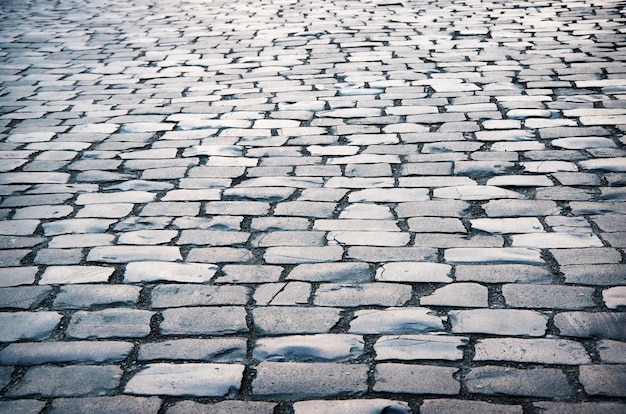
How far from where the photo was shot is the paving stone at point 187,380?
2209mm

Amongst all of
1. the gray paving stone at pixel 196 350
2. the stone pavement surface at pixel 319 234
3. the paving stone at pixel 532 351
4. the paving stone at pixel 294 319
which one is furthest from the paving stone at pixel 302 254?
the paving stone at pixel 532 351

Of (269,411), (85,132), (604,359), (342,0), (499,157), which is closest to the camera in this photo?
(269,411)

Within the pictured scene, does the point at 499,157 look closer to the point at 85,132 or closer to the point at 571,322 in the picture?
the point at 571,322

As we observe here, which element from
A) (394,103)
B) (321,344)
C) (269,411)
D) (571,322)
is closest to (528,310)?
(571,322)

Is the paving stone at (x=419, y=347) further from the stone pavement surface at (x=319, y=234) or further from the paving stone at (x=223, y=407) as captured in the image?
the paving stone at (x=223, y=407)

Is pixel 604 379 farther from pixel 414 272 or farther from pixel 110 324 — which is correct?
pixel 110 324

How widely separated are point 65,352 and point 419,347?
121 cm

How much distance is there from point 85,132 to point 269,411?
3.17 m

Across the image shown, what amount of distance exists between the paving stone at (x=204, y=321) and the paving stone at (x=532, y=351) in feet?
2.75

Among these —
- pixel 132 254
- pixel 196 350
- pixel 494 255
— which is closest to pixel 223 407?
pixel 196 350

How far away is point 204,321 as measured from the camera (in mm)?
2572

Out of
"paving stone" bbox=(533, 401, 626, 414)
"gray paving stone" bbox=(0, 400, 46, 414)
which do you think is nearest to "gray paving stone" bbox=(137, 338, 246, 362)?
"gray paving stone" bbox=(0, 400, 46, 414)

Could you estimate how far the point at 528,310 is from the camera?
255 cm

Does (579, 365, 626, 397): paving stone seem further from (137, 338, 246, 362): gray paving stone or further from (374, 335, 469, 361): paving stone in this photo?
(137, 338, 246, 362): gray paving stone
